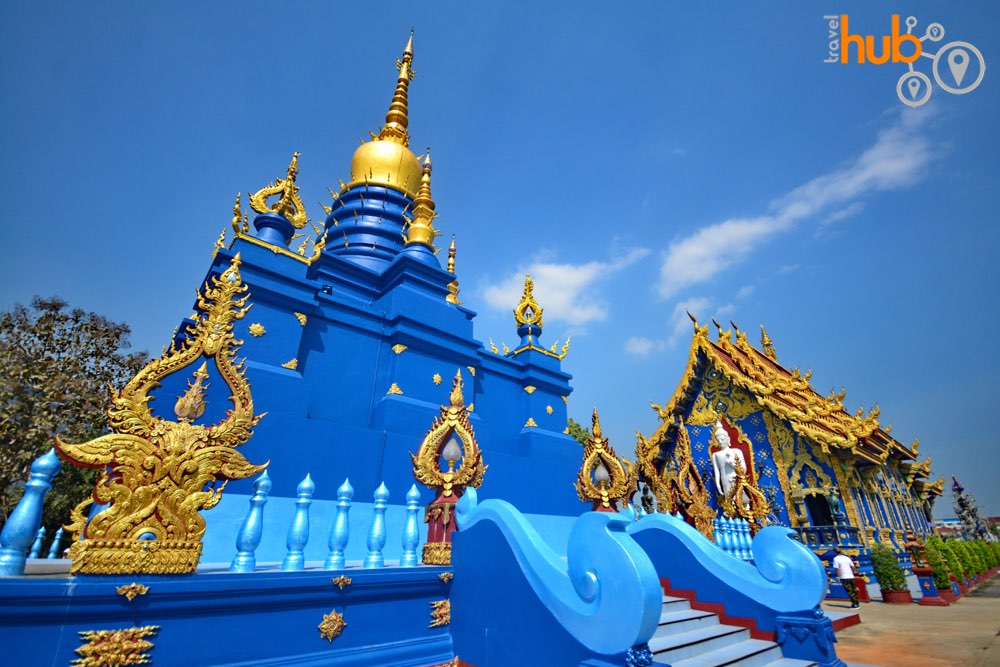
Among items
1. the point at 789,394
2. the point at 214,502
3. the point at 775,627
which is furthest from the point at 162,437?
the point at 789,394

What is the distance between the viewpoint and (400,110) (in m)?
22.7

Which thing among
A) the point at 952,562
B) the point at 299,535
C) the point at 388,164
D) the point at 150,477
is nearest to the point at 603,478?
the point at 299,535

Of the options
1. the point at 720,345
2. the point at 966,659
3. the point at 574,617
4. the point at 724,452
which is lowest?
the point at 966,659

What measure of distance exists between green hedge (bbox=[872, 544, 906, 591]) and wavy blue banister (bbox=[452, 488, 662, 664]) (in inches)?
429

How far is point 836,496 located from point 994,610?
338cm

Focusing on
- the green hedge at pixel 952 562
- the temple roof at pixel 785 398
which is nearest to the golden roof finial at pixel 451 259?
the temple roof at pixel 785 398

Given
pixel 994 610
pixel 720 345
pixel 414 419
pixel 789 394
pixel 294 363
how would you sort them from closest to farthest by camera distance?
pixel 994 610, pixel 294 363, pixel 414 419, pixel 789 394, pixel 720 345

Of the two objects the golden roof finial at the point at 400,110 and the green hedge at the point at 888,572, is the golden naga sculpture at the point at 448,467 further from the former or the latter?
the golden roof finial at the point at 400,110

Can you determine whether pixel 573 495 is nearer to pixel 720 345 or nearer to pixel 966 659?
pixel 720 345

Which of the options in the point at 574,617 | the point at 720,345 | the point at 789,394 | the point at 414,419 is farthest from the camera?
the point at 720,345

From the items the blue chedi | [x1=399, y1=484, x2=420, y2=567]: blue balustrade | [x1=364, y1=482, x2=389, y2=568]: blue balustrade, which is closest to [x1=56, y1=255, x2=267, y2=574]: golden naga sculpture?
[x1=364, y1=482, x2=389, y2=568]: blue balustrade

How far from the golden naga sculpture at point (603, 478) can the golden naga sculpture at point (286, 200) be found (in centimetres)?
999

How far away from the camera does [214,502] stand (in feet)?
11.0

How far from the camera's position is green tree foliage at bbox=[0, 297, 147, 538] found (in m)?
13.0
